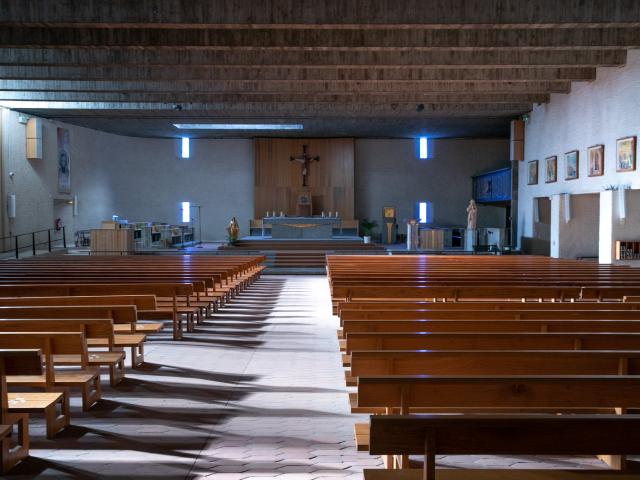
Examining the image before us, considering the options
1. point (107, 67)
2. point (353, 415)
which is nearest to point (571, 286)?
point (353, 415)

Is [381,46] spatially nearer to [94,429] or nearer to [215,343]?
[215,343]

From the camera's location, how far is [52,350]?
4.36 m

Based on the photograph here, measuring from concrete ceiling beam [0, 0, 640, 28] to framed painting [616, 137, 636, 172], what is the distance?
4.18m

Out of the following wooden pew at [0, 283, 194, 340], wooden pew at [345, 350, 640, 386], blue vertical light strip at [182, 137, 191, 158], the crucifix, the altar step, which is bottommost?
the altar step

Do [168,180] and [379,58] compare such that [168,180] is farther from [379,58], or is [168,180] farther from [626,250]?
[626,250]

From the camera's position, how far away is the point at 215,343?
7.96 m

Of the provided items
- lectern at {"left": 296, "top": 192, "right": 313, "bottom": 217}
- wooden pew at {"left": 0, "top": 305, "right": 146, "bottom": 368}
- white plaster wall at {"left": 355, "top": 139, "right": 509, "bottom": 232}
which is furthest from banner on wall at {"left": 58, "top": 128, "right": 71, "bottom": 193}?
wooden pew at {"left": 0, "top": 305, "right": 146, "bottom": 368}

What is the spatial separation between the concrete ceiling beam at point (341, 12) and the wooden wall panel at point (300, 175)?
65.4ft

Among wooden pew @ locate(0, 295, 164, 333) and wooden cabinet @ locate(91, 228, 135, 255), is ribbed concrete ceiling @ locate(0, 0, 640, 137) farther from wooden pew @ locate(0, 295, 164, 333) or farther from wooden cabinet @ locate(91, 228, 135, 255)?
wooden pew @ locate(0, 295, 164, 333)

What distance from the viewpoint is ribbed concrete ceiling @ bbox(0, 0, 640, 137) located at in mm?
11352

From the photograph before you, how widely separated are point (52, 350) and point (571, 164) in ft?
56.0

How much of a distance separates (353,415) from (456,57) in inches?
477

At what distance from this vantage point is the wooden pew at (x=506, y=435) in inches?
78.5

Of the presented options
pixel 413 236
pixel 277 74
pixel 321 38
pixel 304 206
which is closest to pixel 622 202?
pixel 321 38
